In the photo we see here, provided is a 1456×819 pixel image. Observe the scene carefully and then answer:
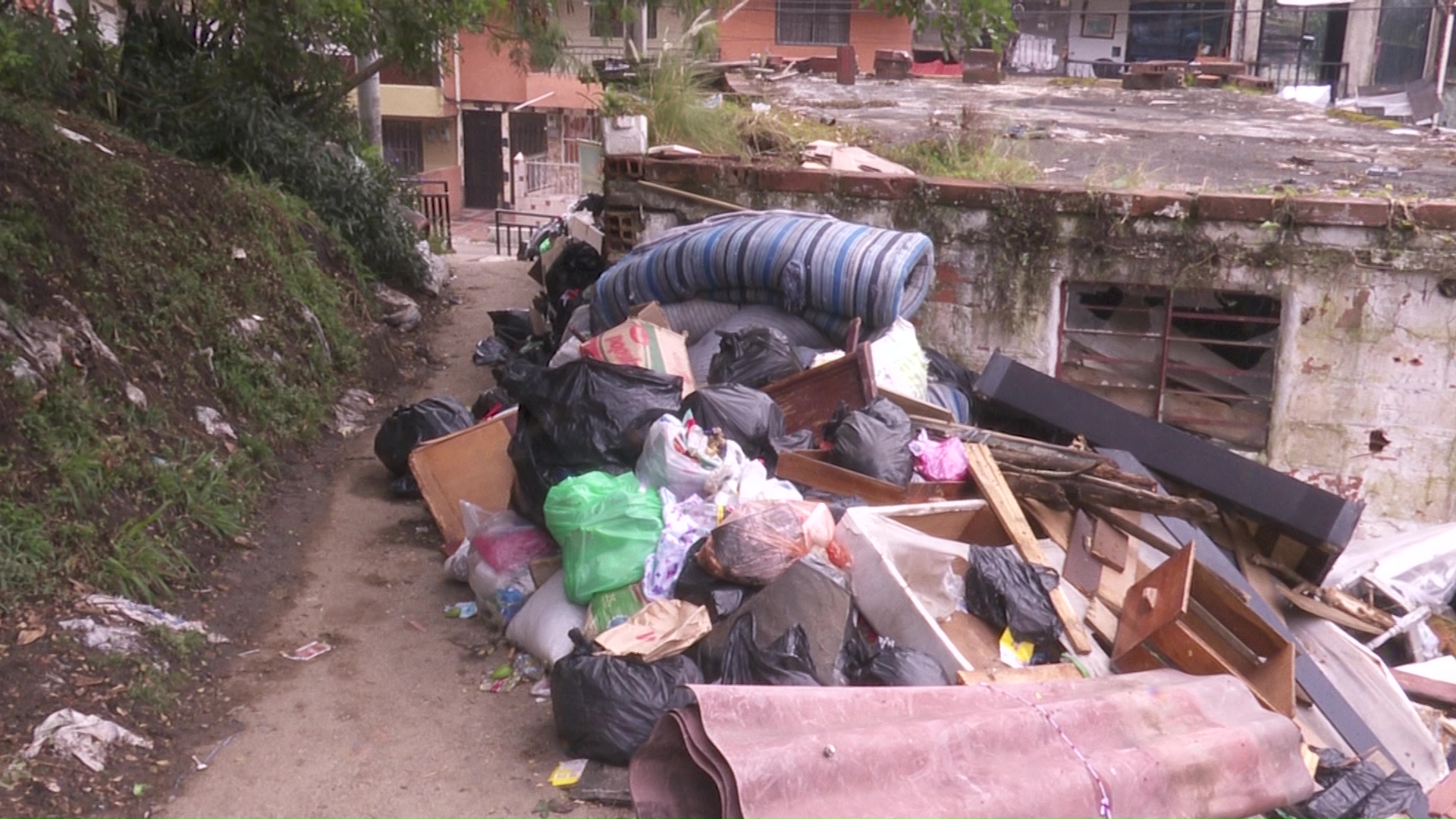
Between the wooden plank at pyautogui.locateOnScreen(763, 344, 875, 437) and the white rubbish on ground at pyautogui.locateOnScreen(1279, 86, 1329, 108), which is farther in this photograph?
the white rubbish on ground at pyautogui.locateOnScreen(1279, 86, 1329, 108)

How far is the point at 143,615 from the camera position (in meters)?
4.42

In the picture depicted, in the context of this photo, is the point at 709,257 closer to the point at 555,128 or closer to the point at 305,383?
the point at 305,383

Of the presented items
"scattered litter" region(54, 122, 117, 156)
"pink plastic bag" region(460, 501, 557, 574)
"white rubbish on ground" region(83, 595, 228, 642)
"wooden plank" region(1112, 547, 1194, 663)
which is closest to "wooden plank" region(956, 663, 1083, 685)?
"wooden plank" region(1112, 547, 1194, 663)

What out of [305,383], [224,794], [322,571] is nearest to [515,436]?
[322,571]

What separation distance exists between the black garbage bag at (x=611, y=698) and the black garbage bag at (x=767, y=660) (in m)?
0.14

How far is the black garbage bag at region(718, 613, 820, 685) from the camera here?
3758 mm

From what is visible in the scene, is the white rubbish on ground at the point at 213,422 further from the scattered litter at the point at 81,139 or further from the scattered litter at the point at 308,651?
the scattered litter at the point at 81,139

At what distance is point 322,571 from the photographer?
5.38 metres

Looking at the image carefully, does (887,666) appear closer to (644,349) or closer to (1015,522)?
(1015,522)

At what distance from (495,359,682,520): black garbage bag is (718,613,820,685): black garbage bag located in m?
1.22

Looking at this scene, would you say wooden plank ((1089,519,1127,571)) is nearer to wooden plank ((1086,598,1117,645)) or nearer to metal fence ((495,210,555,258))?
wooden plank ((1086,598,1117,645))

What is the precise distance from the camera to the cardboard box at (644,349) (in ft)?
18.6

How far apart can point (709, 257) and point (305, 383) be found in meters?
2.73

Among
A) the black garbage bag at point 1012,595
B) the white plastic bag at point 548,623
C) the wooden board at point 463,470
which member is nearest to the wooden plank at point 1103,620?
Result: the black garbage bag at point 1012,595
